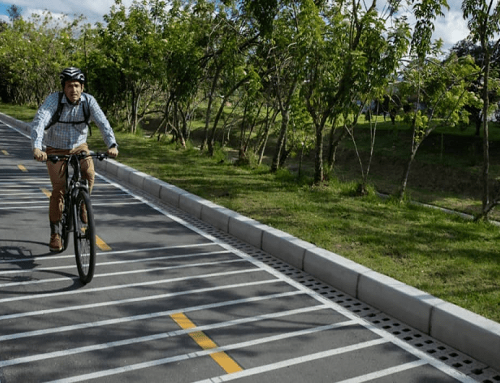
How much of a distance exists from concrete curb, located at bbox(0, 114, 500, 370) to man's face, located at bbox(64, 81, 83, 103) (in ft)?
9.12

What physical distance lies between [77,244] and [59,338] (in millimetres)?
1411

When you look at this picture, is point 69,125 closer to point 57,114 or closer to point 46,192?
→ point 57,114

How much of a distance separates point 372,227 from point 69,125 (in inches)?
166

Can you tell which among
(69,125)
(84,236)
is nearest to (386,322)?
(84,236)

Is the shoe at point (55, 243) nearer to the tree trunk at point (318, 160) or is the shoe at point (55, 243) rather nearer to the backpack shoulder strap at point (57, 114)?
the backpack shoulder strap at point (57, 114)

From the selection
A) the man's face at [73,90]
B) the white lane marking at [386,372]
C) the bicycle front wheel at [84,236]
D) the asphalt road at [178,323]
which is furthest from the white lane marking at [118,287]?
the white lane marking at [386,372]

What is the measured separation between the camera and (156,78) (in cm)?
2102

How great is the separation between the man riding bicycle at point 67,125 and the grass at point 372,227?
2.70 m

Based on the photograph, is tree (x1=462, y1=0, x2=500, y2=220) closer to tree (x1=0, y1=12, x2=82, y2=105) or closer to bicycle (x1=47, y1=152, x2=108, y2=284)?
bicycle (x1=47, y1=152, x2=108, y2=284)

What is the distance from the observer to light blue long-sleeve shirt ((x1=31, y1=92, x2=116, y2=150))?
5.77 m

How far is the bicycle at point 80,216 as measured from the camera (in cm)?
530

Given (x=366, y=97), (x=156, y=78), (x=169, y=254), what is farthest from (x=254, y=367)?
(x=156, y=78)

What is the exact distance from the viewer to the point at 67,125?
5.99 meters

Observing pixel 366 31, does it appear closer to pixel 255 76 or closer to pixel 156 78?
pixel 255 76
